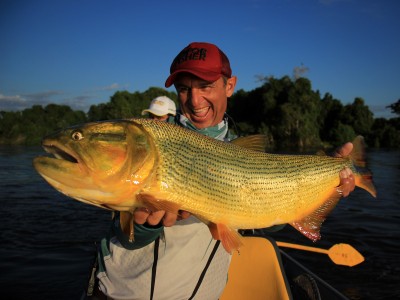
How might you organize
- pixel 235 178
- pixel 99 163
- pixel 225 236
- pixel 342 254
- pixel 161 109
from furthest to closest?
1. pixel 161 109
2. pixel 342 254
3. pixel 235 178
4. pixel 225 236
5. pixel 99 163

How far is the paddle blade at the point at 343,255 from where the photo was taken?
579 cm

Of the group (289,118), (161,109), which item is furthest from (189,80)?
(289,118)

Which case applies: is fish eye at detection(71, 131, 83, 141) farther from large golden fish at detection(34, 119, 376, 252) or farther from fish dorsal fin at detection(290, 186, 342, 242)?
fish dorsal fin at detection(290, 186, 342, 242)

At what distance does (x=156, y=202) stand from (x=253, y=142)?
1140mm

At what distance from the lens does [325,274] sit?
6.74 meters

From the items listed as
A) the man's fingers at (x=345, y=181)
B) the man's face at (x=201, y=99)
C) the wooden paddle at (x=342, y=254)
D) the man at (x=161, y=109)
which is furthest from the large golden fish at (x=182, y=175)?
the man at (x=161, y=109)

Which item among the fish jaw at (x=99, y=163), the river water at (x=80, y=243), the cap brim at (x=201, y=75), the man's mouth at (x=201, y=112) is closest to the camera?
the fish jaw at (x=99, y=163)

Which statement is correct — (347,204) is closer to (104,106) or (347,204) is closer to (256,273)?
(256,273)

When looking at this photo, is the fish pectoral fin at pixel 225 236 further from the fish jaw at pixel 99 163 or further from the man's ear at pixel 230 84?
the man's ear at pixel 230 84

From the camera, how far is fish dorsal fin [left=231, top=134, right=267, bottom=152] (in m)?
2.92

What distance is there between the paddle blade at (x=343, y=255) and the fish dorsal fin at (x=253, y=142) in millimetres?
3681

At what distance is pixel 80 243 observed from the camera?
8492 mm

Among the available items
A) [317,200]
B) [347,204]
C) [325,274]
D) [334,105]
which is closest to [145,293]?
[317,200]

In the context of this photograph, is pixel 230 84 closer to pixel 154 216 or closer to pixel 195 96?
pixel 195 96
